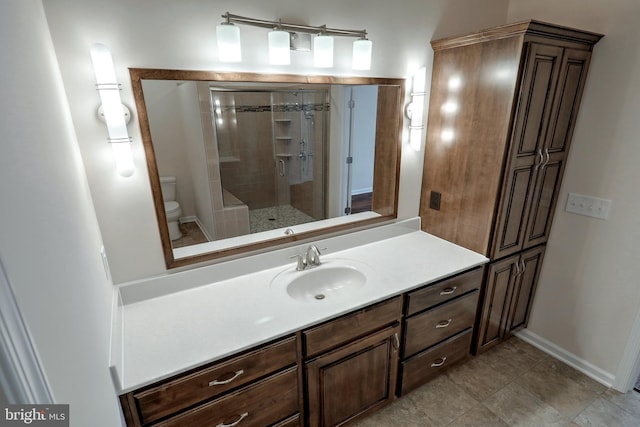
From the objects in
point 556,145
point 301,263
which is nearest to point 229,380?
point 301,263

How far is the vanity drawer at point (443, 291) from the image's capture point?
1.67 m

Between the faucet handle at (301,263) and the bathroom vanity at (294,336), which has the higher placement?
the faucet handle at (301,263)

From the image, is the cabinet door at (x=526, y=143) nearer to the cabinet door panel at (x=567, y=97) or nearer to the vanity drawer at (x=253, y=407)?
the cabinet door panel at (x=567, y=97)

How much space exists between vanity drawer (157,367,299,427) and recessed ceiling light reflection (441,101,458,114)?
66.4 inches

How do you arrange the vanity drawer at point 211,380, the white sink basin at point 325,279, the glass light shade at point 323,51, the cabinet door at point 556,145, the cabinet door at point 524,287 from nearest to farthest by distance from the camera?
the vanity drawer at point 211,380
the glass light shade at point 323,51
the white sink basin at point 325,279
the cabinet door at point 556,145
the cabinet door at point 524,287

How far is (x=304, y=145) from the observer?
6.30ft

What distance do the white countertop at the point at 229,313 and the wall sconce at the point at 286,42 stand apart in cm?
108

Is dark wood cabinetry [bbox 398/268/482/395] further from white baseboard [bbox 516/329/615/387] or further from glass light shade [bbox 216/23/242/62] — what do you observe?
glass light shade [bbox 216/23/242/62]

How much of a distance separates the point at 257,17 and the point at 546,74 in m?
1.51

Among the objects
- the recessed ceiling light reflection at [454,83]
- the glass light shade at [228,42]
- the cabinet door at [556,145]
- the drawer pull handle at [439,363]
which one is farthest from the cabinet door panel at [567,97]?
the glass light shade at [228,42]

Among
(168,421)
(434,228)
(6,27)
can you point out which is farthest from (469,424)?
(6,27)

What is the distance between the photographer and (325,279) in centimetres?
182

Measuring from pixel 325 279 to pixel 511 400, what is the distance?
1342mm

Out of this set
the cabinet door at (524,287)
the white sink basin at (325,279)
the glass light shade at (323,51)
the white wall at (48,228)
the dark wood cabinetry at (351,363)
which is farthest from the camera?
the cabinet door at (524,287)
